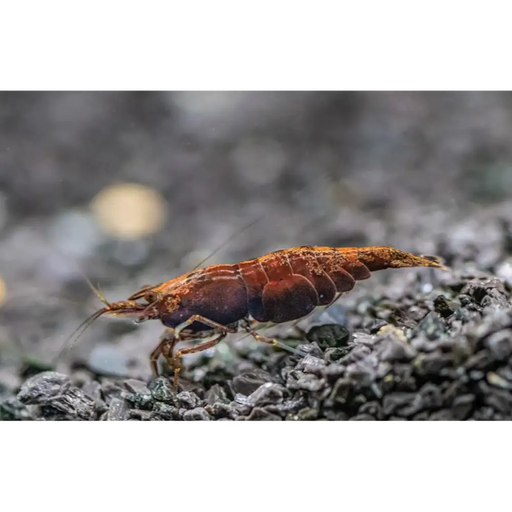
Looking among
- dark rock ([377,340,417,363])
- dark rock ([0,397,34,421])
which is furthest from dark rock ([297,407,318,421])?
dark rock ([0,397,34,421])

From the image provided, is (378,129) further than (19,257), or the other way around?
(378,129)

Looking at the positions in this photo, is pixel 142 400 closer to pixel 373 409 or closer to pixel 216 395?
pixel 216 395

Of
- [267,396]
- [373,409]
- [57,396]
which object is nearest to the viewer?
[373,409]

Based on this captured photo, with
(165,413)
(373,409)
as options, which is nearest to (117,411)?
(165,413)

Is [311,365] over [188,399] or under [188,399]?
over

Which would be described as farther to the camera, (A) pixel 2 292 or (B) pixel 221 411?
(A) pixel 2 292

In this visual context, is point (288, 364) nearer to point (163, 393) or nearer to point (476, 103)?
point (163, 393)

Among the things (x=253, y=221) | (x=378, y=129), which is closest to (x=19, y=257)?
(x=253, y=221)

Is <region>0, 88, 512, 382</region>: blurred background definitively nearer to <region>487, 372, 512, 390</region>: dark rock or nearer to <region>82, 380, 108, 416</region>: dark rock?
<region>82, 380, 108, 416</region>: dark rock
